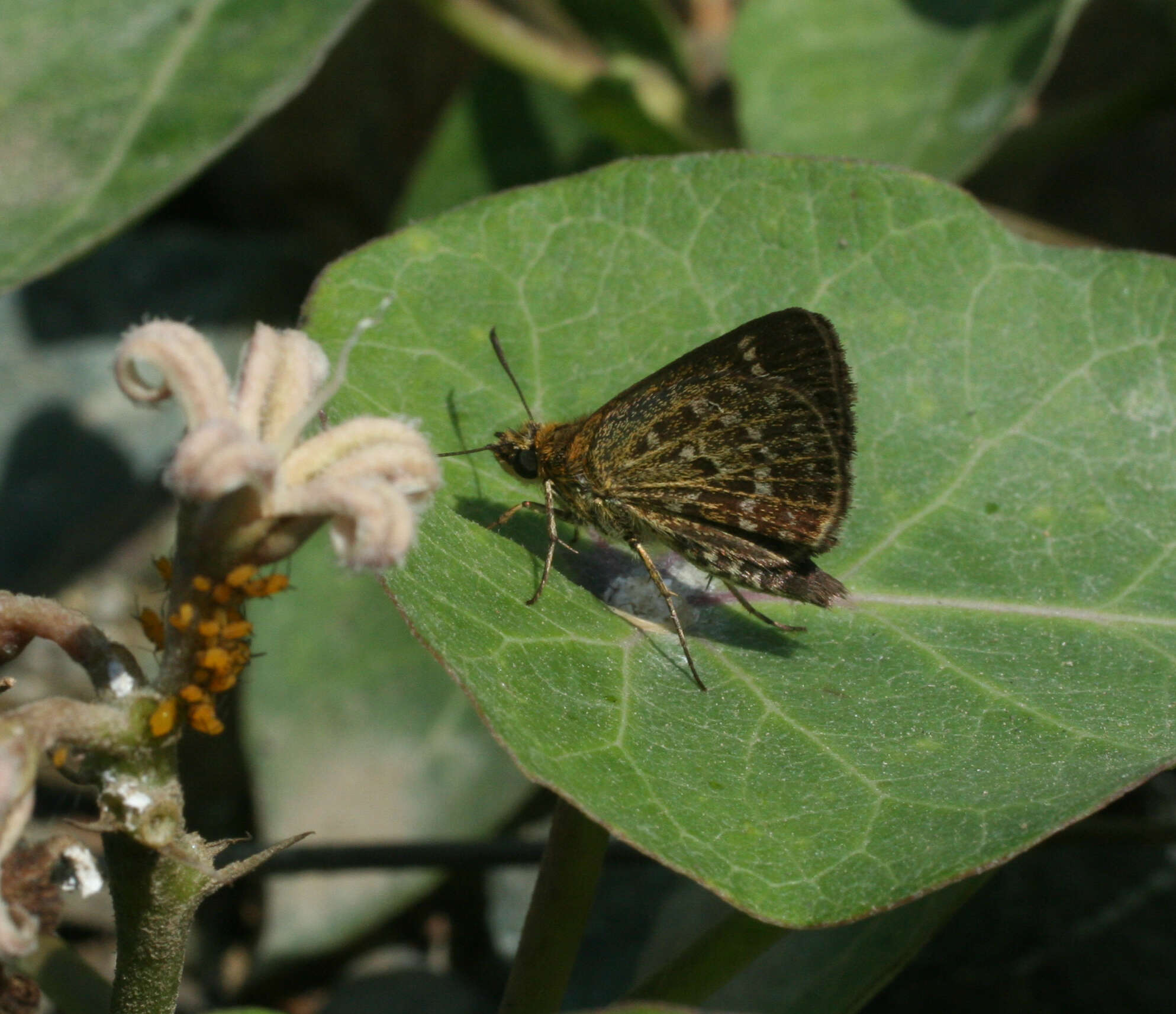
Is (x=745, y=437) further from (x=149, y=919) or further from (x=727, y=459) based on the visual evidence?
(x=149, y=919)

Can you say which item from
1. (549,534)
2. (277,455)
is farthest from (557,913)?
(277,455)

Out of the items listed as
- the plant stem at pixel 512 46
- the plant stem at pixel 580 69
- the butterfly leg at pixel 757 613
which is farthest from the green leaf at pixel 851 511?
the plant stem at pixel 512 46

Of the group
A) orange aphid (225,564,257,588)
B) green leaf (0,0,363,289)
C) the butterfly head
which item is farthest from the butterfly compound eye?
green leaf (0,0,363,289)

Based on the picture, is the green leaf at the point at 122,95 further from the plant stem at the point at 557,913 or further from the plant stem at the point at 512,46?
the plant stem at the point at 557,913

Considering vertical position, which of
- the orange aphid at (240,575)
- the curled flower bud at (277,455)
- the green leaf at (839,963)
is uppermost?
the curled flower bud at (277,455)

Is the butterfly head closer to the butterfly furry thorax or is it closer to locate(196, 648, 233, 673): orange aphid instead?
the butterfly furry thorax

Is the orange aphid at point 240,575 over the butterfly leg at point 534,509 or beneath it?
over

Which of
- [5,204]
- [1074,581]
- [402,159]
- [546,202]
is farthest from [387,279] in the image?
[402,159]
